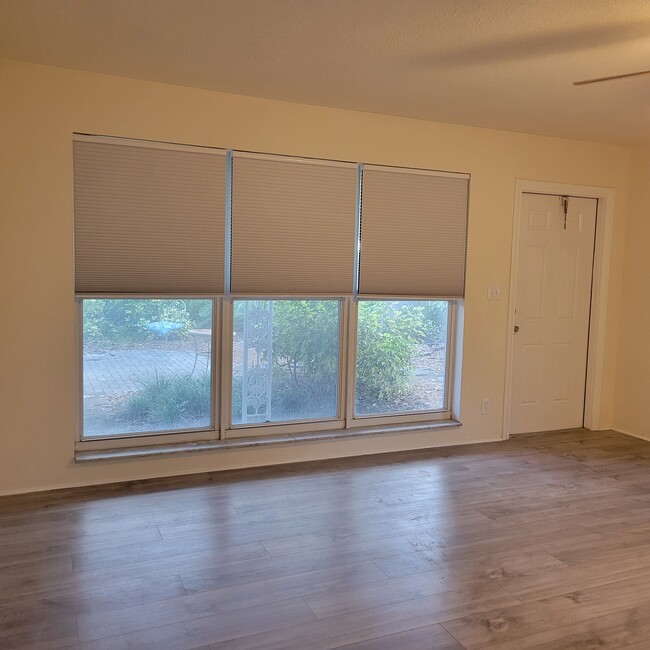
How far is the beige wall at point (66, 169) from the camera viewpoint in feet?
11.2

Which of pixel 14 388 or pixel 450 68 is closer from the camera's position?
pixel 450 68

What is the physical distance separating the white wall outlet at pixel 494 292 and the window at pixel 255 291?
31 centimetres

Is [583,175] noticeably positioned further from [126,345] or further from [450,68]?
[126,345]

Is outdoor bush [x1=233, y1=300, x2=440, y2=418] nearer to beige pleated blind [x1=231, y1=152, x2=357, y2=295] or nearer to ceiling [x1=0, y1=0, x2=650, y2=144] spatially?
beige pleated blind [x1=231, y1=152, x2=357, y2=295]

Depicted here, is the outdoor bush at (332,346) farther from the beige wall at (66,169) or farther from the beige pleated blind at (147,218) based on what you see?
the beige pleated blind at (147,218)

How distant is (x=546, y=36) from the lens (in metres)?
2.75

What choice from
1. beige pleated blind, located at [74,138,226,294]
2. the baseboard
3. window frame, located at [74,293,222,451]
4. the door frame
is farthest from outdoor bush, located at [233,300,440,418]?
the baseboard

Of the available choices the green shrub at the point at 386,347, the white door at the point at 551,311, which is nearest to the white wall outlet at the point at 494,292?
the white door at the point at 551,311

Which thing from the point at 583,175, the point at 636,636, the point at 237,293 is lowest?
the point at 636,636

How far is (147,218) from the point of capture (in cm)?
368

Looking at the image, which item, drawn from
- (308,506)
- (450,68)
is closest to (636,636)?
(308,506)

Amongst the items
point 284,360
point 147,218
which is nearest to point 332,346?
point 284,360

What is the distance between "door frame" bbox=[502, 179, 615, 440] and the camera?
4.86m

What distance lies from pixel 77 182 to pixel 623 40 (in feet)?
9.75
